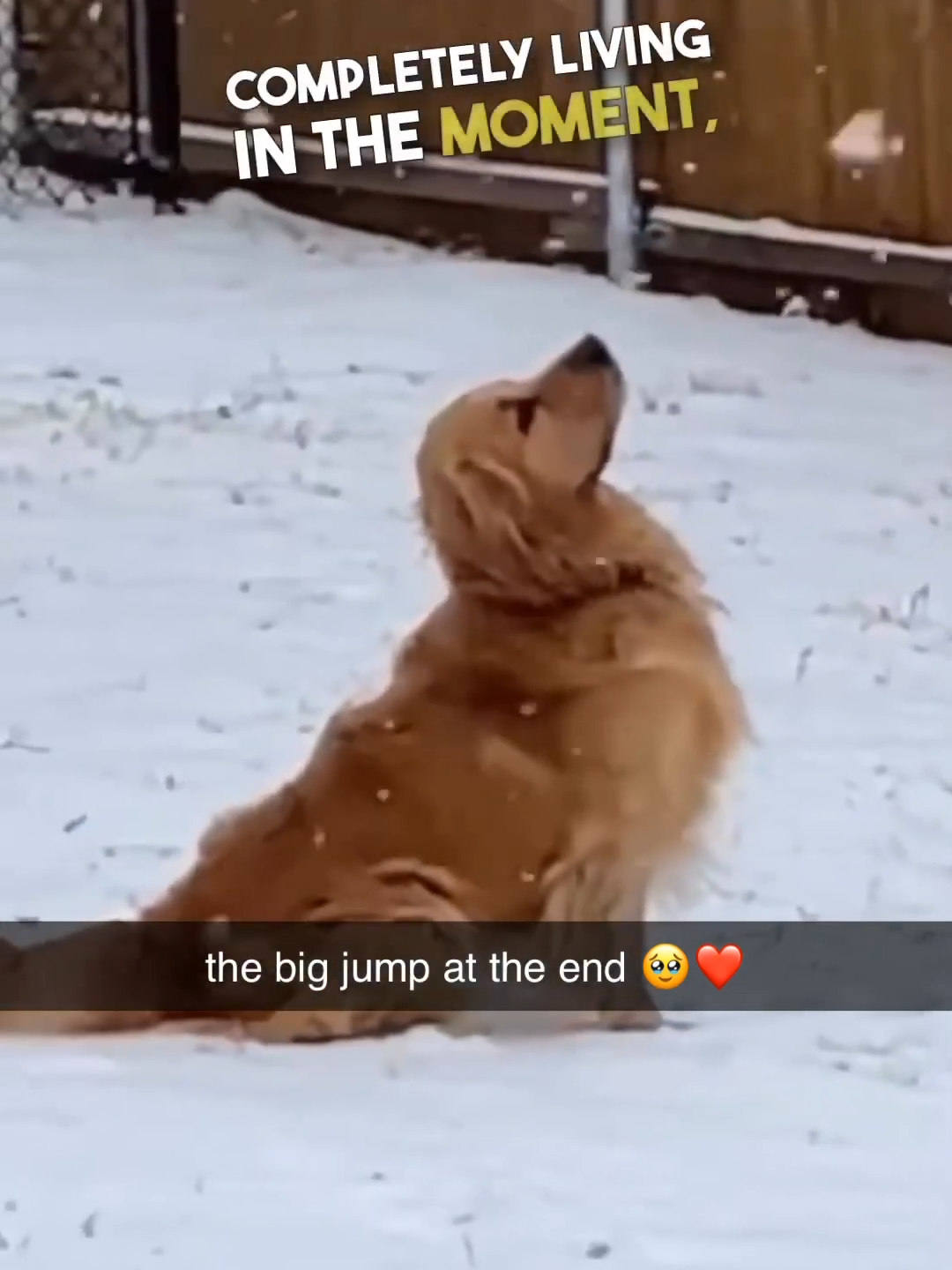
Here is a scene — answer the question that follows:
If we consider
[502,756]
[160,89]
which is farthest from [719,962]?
[160,89]

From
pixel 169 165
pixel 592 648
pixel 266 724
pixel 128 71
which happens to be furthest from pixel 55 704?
pixel 128 71

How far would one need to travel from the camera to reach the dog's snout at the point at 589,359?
140 cm

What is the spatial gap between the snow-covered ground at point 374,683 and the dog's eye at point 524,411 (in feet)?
0.43

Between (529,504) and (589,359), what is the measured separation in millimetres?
246

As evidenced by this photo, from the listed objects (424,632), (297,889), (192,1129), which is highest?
(424,632)

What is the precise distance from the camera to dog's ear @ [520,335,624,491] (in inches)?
49.6

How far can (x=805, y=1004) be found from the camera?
4.11 feet

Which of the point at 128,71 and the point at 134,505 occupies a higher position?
the point at 128,71

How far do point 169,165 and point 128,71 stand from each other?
7.6 inches

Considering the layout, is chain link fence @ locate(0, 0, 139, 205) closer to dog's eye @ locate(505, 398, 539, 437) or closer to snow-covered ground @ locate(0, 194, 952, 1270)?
snow-covered ground @ locate(0, 194, 952, 1270)

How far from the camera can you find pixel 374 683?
4.47ft

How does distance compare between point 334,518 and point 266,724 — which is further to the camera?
point 334,518

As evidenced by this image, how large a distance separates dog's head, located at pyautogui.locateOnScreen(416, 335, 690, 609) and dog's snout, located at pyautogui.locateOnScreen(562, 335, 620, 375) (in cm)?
8

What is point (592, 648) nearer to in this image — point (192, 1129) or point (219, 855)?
point (219, 855)
